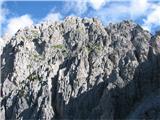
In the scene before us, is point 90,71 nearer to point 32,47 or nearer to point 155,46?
point 155,46

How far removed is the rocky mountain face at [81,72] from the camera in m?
134

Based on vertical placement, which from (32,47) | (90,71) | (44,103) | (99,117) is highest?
(32,47)

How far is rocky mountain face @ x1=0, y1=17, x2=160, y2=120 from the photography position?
439 feet

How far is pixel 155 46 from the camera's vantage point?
14962cm

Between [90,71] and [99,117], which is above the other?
[90,71]

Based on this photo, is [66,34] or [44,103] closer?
[44,103]

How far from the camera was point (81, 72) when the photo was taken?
155625 mm

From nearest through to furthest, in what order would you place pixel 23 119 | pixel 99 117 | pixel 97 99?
pixel 99 117 < pixel 97 99 < pixel 23 119

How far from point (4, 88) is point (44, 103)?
27363 millimetres

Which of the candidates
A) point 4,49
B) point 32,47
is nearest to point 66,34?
point 32,47

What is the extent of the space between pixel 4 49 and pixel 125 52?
192ft

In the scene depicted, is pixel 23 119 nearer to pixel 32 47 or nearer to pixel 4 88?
pixel 4 88

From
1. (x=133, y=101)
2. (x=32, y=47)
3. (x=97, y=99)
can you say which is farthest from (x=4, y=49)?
(x=133, y=101)

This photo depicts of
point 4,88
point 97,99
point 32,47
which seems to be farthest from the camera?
point 32,47
